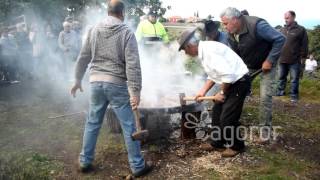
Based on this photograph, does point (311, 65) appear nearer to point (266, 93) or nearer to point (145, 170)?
point (266, 93)

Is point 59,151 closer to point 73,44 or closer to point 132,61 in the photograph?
point 132,61

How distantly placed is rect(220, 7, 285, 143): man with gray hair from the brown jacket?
3.74m

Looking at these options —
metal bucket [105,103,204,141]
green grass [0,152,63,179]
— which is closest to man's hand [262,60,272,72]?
metal bucket [105,103,204,141]

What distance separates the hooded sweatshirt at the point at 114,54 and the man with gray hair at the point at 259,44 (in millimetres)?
1533

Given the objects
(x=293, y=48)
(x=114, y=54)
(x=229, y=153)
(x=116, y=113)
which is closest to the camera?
(x=114, y=54)

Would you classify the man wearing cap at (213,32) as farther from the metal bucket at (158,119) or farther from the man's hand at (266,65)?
the metal bucket at (158,119)

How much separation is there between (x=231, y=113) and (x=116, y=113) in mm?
1607

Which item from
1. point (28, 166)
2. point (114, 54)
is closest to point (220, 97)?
point (114, 54)

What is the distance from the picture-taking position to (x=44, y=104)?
8.82m

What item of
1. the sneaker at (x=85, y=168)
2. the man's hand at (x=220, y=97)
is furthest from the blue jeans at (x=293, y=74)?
the sneaker at (x=85, y=168)

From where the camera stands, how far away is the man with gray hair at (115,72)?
4676 mm

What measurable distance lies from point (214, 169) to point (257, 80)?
20.4ft

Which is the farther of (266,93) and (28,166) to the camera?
(266,93)

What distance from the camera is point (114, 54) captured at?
473cm
